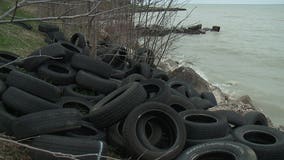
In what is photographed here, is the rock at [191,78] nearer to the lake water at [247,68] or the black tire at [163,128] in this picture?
the lake water at [247,68]

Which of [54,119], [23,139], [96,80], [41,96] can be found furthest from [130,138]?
[96,80]

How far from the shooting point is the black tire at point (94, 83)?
6.96 metres

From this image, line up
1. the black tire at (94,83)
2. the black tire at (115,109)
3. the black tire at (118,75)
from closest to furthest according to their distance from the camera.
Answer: the black tire at (115,109) → the black tire at (94,83) → the black tire at (118,75)

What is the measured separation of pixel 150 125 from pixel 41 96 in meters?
1.61

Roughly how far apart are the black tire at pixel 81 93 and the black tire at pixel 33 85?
2.93ft

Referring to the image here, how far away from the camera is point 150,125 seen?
533 cm

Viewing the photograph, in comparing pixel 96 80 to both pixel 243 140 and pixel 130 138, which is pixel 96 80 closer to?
pixel 130 138

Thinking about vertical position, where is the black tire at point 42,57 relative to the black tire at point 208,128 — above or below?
above

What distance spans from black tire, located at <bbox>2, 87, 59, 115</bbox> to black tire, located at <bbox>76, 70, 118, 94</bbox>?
1543 millimetres

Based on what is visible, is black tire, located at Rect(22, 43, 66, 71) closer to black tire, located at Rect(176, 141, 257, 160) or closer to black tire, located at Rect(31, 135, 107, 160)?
black tire, located at Rect(31, 135, 107, 160)

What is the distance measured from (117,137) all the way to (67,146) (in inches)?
39.4

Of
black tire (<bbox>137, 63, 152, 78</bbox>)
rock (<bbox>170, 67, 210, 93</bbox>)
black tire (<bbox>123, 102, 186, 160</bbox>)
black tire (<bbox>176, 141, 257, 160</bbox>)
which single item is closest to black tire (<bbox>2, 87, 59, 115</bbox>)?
black tire (<bbox>123, 102, 186, 160</bbox>)

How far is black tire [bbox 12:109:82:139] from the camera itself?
15.6ft

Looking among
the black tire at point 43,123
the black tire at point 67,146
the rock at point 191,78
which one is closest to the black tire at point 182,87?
the rock at point 191,78
